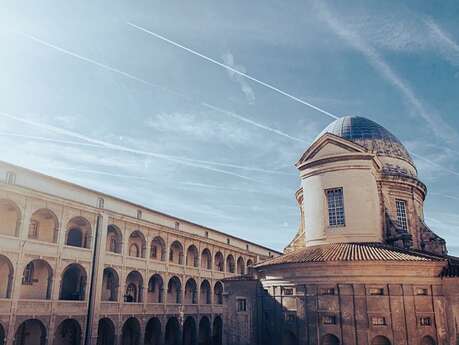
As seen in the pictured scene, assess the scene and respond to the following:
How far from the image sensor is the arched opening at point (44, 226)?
105 feet

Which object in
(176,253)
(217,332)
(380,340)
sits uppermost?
(176,253)

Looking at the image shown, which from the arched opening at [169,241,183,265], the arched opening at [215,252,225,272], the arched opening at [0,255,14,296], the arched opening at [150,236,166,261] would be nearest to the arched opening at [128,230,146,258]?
the arched opening at [150,236,166,261]

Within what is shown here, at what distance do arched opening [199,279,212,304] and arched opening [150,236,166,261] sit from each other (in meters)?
9.29

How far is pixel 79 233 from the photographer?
3612cm

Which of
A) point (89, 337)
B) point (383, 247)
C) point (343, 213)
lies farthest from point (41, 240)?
point (383, 247)

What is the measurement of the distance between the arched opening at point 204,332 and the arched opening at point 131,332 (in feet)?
41.0

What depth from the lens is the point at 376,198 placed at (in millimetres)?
30484

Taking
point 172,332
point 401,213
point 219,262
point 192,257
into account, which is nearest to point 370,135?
point 401,213

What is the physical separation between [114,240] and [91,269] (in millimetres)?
4736

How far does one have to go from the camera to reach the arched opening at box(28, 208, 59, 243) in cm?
3203

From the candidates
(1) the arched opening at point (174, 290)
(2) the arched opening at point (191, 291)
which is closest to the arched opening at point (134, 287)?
(1) the arched opening at point (174, 290)

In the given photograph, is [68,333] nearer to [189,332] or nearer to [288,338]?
[189,332]

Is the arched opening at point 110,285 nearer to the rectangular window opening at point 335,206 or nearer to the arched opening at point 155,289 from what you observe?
the arched opening at point 155,289

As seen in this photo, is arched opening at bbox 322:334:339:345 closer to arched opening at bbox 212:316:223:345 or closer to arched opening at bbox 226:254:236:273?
arched opening at bbox 212:316:223:345
